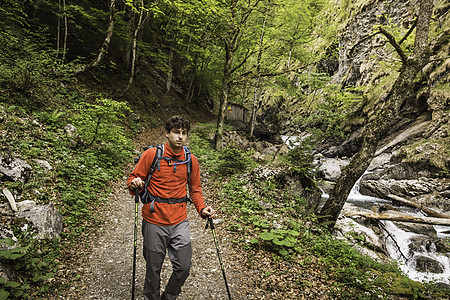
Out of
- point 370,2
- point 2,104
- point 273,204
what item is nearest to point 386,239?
point 273,204

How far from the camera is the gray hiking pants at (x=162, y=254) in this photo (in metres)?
2.66

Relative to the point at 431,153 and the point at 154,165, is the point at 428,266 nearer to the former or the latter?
the point at 431,153

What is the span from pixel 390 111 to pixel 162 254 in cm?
678

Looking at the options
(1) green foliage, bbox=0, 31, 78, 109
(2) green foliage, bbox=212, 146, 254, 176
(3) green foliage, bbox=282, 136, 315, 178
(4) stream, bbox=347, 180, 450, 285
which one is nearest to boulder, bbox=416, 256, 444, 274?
(4) stream, bbox=347, 180, 450, 285

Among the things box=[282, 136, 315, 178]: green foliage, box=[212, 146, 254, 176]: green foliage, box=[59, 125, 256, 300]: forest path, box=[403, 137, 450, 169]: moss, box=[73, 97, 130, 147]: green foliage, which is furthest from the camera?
box=[403, 137, 450, 169]: moss

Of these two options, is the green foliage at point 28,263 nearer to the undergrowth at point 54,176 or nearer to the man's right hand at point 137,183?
the undergrowth at point 54,176

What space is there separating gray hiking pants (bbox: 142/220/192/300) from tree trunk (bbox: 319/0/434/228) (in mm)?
5240

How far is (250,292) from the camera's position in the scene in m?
3.85

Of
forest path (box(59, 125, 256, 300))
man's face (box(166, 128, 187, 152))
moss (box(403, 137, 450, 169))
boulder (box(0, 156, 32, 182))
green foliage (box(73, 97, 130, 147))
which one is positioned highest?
moss (box(403, 137, 450, 169))

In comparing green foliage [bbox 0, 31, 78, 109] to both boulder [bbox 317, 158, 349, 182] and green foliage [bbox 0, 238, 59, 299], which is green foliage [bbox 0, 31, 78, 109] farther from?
boulder [bbox 317, 158, 349, 182]

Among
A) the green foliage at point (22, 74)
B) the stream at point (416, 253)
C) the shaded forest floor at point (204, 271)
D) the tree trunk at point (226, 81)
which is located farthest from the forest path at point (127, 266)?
the tree trunk at point (226, 81)

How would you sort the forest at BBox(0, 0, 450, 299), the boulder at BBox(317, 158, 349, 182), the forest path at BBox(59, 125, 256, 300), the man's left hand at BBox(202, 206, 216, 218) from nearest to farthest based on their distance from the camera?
the man's left hand at BBox(202, 206, 216, 218), the forest path at BBox(59, 125, 256, 300), the forest at BBox(0, 0, 450, 299), the boulder at BBox(317, 158, 349, 182)

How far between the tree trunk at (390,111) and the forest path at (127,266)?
3.63m

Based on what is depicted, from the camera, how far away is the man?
2677 millimetres
